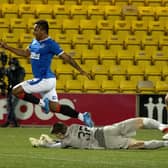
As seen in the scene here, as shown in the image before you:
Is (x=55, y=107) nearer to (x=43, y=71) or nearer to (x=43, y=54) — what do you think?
(x=43, y=71)

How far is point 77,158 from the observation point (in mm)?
9273

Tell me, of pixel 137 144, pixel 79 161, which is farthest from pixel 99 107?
pixel 79 161

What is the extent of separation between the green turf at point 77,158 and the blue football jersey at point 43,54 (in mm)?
1798

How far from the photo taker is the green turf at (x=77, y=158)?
844cm

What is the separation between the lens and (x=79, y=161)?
8859 mm

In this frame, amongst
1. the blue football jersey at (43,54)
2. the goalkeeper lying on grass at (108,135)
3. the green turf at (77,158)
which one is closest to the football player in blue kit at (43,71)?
the blue football jersey at (43,54)

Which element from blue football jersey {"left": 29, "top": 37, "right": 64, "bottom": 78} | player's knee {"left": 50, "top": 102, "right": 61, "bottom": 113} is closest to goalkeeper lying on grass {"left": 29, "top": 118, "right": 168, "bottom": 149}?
player's knee {"left": 50, "top": 102, "right": 61, "bottom": 113}

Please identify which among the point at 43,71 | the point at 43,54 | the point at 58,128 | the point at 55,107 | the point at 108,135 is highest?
the point at 43,54

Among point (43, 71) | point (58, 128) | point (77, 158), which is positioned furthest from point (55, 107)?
point (77, 158)

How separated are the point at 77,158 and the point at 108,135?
1.29 meters

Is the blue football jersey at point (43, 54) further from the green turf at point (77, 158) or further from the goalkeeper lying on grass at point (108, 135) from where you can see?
the goalkeeper lying on grass at point (108, 135)

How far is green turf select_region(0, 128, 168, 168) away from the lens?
27.7ft

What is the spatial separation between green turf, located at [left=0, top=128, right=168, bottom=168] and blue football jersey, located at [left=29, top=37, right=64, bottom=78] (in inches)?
70.8

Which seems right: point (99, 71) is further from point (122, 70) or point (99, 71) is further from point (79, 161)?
point (79, 161)
